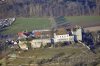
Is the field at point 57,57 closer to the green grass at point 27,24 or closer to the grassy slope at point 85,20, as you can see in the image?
the green grass at point 27,24

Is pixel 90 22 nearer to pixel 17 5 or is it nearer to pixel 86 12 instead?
pixel 86 12

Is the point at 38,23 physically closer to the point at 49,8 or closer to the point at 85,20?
the point at 85,20

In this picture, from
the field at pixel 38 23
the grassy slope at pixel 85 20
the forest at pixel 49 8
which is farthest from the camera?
the forest at pixel 49 8

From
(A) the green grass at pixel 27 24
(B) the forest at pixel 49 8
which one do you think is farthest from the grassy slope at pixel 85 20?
(A) the green grass at pixel 27 24

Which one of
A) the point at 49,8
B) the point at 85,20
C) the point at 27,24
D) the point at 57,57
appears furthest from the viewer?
the point at 49,8

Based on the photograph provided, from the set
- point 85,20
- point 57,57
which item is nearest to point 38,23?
point 85,20

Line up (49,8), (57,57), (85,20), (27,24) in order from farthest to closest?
1. (49,8)
2. (85,20)
3. (27,24)
4. (57,57)

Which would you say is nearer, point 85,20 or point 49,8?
point 85,20
